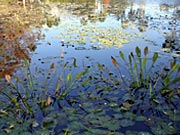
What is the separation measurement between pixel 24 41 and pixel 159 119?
7.49 m

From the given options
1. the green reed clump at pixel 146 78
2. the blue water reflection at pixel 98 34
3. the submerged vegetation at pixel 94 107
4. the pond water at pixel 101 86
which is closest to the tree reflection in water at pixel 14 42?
the pond water at pixel 101 86

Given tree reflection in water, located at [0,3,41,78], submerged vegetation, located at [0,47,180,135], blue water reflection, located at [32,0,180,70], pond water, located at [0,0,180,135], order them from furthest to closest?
1. blue water reflection, located at [32,0,180,70]
2. tree reflection in water, located at [0,3,41,78]
3. pond water, located at [0,0,180,135]
4. submerged vegetation, located at [0,47,180,135]

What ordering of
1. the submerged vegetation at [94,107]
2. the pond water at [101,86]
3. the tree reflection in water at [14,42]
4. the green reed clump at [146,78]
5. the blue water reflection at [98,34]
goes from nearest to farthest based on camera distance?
1. the submerged vegetation at [94,107]
2. the pond water at [101,86]
3. the green reed clump at [146,78]
4. the tree reflection in water at [14,42]
5. the blue water reflection at [98,34]

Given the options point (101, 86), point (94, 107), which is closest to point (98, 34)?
point (101, 86)

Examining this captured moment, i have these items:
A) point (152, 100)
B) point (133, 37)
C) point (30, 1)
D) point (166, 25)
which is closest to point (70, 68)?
point (152, 100)

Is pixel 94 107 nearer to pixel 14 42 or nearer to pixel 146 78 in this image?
pixel 146 78

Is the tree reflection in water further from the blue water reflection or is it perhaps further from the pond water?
the blue water reflection

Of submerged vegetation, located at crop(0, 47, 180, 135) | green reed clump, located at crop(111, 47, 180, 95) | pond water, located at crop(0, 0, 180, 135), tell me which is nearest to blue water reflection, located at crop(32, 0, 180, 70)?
pond water, located at crop(0, 0, 180, 135)

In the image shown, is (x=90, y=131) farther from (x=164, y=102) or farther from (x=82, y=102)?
(x=164, y=102)

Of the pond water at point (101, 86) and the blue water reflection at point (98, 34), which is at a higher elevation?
the blue water reflection at point (98, 34)

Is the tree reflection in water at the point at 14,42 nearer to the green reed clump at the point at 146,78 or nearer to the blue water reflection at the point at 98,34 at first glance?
the blue water reflection at the point at 98,34

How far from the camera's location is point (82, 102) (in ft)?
17.9

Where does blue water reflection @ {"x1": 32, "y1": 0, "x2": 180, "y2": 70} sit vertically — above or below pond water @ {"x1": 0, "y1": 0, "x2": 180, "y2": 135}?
above

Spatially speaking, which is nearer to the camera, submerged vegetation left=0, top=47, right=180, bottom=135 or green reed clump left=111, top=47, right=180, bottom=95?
submerged vegetation left=0, top=47, right=180, bottom=135
